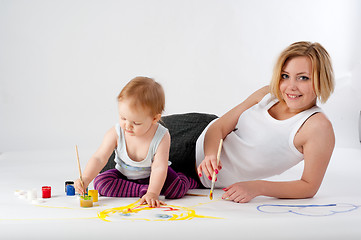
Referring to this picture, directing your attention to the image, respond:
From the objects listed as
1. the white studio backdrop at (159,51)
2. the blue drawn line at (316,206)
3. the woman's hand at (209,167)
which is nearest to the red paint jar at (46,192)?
the woman's hand at (209,167)

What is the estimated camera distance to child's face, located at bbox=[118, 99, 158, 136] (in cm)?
167

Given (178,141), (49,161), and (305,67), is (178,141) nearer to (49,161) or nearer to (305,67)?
(305,67)

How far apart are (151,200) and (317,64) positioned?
2.34 feet

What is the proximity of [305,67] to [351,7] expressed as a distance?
2221mm

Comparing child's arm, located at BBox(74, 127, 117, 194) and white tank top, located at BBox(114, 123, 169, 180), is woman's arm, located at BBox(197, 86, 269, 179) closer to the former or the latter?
white tank top, located at BBox(114, 123, 169, 180)

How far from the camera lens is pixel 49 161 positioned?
2812 mm

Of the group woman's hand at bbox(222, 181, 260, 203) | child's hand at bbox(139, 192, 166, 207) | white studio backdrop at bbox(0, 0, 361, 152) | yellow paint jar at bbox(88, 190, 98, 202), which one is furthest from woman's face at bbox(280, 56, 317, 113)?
white studio backdrop at bbox(0, 0, 361, 152)

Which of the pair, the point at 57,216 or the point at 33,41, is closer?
the point at 57,216

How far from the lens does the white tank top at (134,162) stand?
70.4 inches

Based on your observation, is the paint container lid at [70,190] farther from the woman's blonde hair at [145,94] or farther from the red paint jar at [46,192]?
the woman's blonde hair at [145,94]

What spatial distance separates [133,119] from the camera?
169 cm

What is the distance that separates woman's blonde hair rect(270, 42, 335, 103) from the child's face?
51cm

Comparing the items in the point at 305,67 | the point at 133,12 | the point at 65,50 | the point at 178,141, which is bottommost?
the point at 178,141

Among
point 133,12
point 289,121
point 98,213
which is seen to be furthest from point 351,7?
point 98,213
